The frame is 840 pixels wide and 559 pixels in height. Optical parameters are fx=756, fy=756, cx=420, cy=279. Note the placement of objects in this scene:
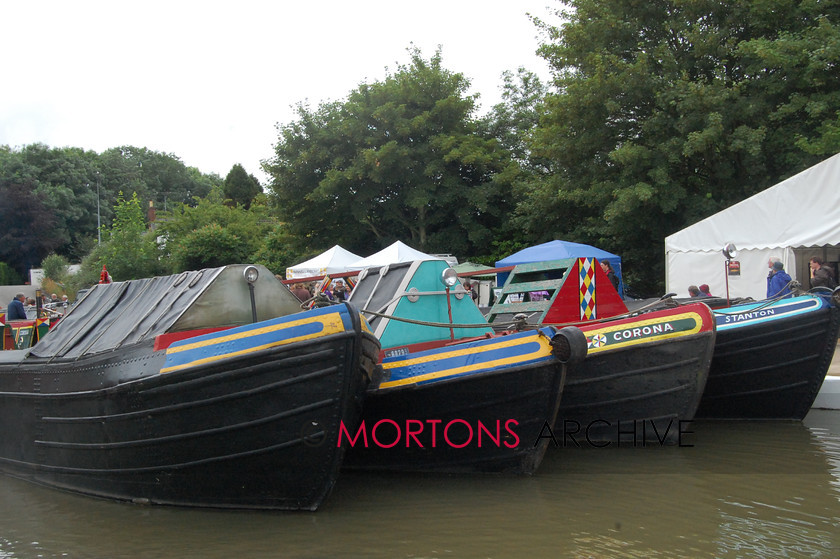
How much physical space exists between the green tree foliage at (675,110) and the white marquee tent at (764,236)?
2532mm

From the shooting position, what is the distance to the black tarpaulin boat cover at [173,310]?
6.27 m

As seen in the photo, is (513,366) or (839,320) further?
(839,320)

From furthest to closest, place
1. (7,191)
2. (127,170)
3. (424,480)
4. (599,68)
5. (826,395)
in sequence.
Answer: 1. (127,170)
2. (7,191)
3. (599,68)
4. (826,395)
5. (424,480)

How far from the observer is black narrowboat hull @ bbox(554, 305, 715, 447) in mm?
7371

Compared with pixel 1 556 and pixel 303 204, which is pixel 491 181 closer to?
pixel 303 204

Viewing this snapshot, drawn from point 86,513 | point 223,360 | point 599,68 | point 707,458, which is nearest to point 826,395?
point 707,458

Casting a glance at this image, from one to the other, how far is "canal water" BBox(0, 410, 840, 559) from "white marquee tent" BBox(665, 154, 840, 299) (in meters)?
7.98

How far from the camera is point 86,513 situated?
618cm

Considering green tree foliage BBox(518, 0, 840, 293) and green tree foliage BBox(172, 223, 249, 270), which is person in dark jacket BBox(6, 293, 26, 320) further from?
green tree foliage BBox(172, 223, 249, 270)

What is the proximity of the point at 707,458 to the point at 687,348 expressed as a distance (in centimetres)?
118

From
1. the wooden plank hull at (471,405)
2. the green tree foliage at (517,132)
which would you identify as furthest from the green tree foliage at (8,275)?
the wooden plank hull at (471,405)

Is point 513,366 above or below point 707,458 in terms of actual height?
above

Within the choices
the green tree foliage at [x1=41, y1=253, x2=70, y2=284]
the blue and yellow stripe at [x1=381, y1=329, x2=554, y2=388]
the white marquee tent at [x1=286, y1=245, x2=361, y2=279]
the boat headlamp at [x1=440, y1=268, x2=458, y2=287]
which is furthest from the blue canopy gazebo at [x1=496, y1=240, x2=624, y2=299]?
the green tree foliage at [x1=41, y1=253, x2=70, y2=284]

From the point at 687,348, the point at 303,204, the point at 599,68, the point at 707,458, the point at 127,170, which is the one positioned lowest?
the point at 707,458
